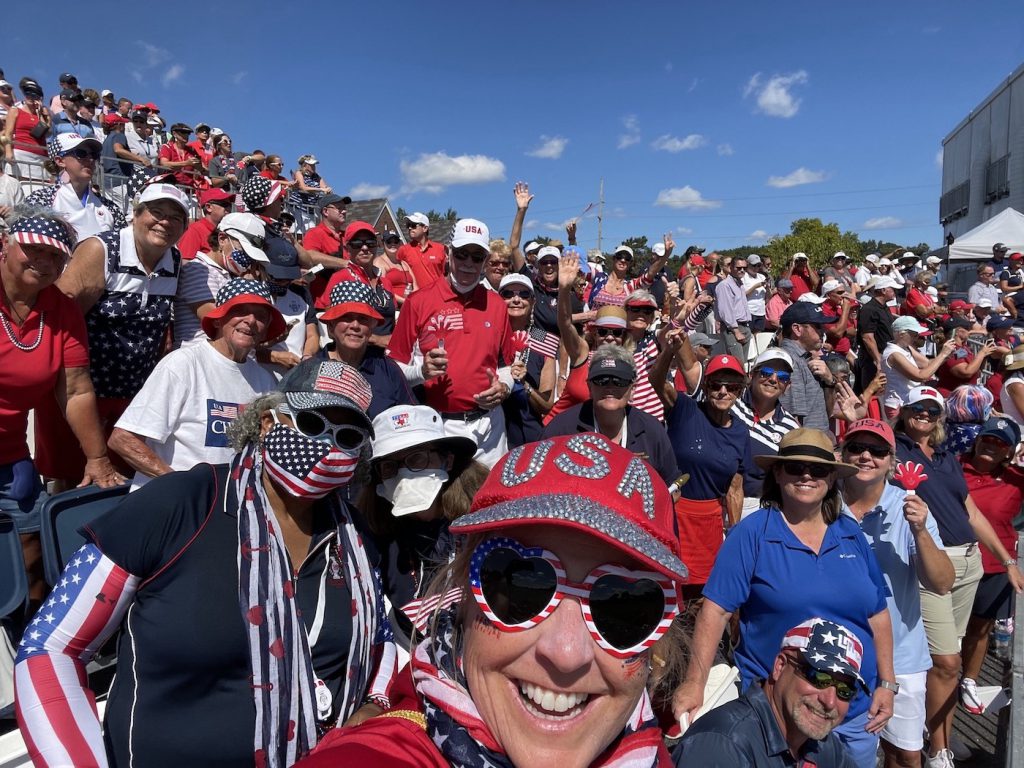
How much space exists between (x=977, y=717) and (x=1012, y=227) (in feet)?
68.9

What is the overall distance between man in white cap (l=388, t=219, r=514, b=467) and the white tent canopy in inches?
809

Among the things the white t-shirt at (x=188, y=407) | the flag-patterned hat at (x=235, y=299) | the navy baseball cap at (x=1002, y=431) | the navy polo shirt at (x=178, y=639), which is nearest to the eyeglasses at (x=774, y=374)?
the navy baseball cap at (x=1002, y=431)

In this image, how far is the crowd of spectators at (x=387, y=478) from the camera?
1714mm

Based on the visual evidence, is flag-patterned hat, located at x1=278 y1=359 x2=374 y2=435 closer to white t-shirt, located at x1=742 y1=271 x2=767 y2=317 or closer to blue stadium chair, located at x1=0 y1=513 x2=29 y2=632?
blue stadium chair, located at x1=0 y1=513 x2=29 y2=632

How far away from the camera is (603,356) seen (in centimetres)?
401

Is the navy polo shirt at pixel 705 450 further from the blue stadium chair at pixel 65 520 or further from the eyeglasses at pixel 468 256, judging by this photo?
the blue stadium chair at pixel 65 520

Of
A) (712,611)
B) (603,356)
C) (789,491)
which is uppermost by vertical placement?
(603,356)

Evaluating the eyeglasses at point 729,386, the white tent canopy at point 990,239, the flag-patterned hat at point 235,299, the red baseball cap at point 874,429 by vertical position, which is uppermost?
the white tent canopy at point 990,239

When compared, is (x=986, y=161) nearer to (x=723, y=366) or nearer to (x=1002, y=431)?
(x=1002, y=431)

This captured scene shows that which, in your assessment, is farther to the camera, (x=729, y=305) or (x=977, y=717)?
(x=729, y=305)

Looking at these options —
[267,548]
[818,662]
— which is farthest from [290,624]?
[818,662]

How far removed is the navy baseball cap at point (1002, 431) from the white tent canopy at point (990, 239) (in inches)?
727

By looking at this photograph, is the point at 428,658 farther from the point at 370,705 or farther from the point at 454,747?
the point at 370,705

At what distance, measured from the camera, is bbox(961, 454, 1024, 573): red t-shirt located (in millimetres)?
4676
